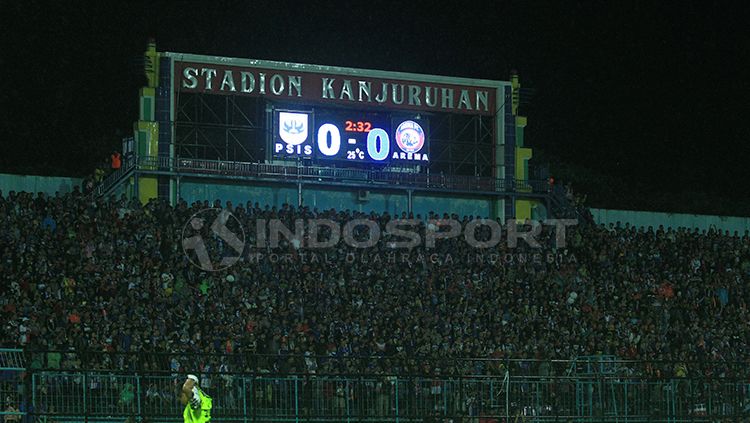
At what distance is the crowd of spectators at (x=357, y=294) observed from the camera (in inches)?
1012

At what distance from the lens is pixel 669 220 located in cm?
4366

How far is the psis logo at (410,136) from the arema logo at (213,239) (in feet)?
26.9

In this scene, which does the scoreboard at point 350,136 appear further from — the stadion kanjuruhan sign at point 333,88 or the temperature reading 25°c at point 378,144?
the stadion kanjuruhan sign at point 333,88

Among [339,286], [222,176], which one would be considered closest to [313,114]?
[222,176]

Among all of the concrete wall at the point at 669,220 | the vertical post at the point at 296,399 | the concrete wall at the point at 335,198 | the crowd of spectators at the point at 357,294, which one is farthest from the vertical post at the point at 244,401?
the concrete wall at the point at 669,220

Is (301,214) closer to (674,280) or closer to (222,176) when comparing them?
(222,176)

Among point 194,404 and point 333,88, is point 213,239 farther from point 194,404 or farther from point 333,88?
point 194,404

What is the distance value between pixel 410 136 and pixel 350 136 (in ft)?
6.77

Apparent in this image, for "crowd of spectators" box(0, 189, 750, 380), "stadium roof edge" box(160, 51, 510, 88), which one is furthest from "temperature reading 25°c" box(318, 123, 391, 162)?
"crowd of spectators" box(0, 189, 750, 380)

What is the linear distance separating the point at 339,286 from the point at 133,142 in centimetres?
973

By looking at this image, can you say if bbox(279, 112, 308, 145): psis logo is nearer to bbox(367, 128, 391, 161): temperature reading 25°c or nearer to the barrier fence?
bbox(367, 128, 391, 161): temperature reading 25°c

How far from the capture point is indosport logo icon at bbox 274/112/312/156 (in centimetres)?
3656

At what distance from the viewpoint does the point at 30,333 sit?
79.9 feet

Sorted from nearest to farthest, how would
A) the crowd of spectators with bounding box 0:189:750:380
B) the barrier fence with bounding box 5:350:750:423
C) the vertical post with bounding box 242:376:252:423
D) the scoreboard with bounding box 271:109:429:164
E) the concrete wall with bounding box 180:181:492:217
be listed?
1. the barrier fence with bounding box 5:350:750:423
2. the vertical post with bounding box 242:376:252:423
3. the crowd of spectators with bounding box 0:189:750:380
4. the concrete wall with bounding box 180:181:492:217
5. the scoreboard with bounding box 271:109:429:164
